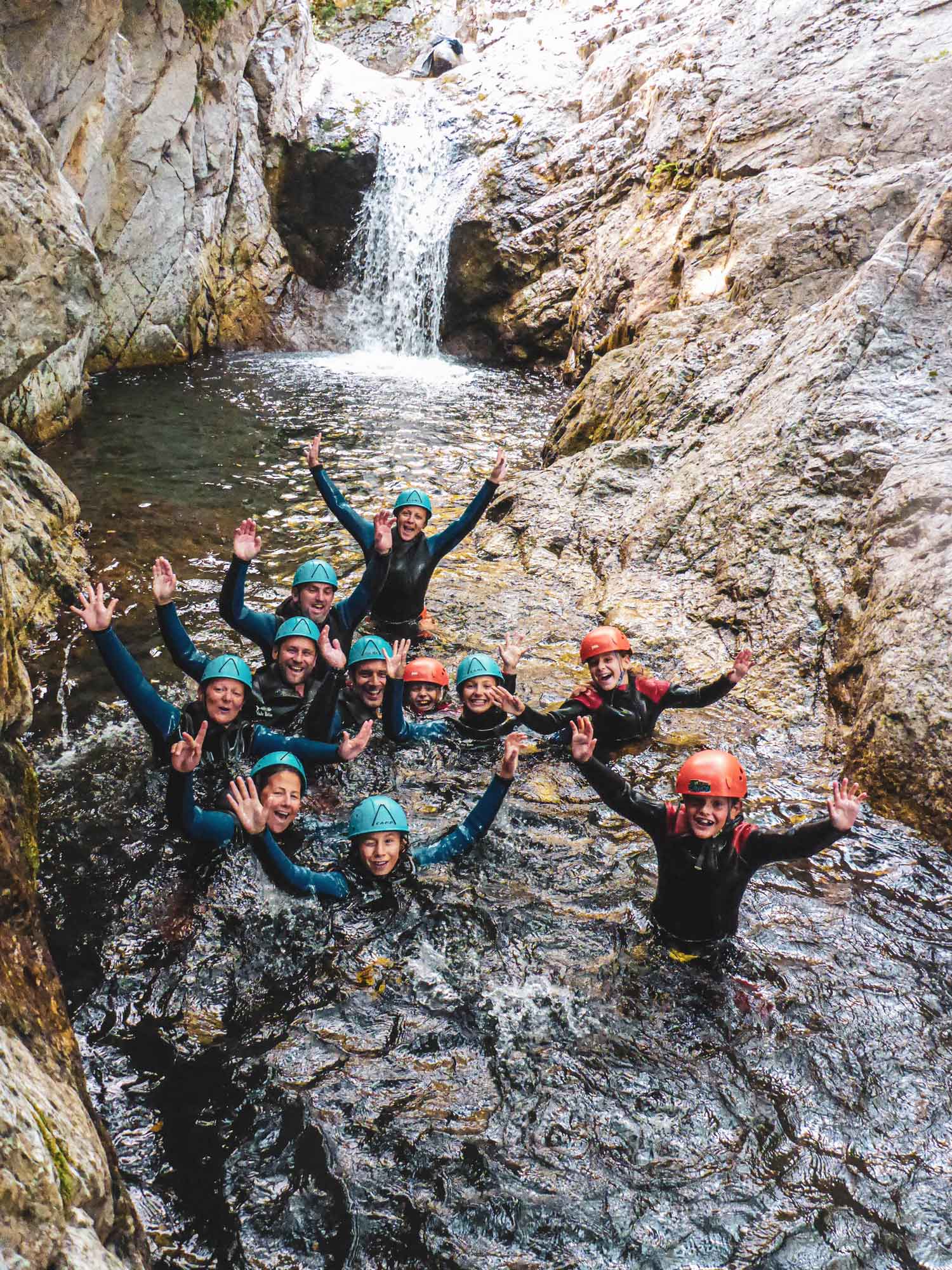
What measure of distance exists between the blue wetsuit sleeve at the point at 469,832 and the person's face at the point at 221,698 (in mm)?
1568

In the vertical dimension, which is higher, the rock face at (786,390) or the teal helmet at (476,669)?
the rock face at (786,390)

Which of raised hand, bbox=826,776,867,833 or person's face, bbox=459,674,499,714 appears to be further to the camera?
person's face, bbox=459,674,499,714

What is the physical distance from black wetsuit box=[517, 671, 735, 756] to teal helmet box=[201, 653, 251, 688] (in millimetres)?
2130

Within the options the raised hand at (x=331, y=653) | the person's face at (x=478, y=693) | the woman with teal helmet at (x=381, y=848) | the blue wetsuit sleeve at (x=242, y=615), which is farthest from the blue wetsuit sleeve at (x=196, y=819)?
the person's face at (x=478, y=693)

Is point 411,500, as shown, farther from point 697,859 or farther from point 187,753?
point 697,859

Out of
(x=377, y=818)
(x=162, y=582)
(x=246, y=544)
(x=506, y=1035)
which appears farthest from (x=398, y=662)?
(x=506, y=1035)

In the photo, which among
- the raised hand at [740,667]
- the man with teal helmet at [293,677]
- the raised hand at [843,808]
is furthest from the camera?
the man with teal helmet at [293,677]

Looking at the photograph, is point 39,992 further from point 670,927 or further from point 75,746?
point 75,746

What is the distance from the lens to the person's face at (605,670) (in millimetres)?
6871

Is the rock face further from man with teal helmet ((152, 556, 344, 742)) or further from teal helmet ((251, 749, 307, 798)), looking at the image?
teal helmet ((251, 749, 307, 798))

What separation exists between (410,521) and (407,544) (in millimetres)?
274

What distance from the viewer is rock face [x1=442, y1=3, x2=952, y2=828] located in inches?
281

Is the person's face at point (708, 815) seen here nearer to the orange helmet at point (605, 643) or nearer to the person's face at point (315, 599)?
the orange helmet at point (605, 643)

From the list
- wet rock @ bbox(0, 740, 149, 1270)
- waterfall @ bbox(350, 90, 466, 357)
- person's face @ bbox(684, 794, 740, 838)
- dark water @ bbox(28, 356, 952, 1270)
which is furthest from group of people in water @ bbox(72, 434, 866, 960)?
waterfall @ bbox(350, 90, 466, 357)
